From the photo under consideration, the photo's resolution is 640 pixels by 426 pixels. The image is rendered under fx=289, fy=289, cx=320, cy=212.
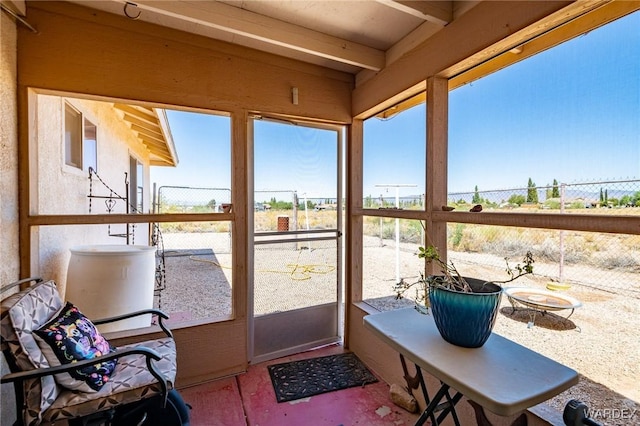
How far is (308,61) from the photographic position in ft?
8.01

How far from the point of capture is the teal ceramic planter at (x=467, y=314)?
3.66ft

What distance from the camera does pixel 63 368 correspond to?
1211 mm

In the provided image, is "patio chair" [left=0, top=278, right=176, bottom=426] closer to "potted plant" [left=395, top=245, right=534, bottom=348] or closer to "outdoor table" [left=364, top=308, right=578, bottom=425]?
"outdoor table" [left=364, top=308, right=578, bottom=425]

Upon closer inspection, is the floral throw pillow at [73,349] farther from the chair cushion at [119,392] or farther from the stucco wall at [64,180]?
the stucco wall at [64,180]

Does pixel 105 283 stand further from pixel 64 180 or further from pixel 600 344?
pixel 600 344

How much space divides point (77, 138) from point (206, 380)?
8.67 feet

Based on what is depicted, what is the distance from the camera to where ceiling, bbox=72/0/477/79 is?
1.67 m

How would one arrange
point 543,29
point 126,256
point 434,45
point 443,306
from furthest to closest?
1. point 126,256
2. point 434,45
3. point 543,29
4. point 443,306

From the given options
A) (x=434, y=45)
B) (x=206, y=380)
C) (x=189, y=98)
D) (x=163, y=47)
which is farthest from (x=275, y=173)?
(x=206, y=380)

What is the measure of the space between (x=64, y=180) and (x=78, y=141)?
0.66 metres

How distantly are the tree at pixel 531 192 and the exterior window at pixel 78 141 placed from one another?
11.4 feet

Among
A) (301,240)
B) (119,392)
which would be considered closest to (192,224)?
(301,240)

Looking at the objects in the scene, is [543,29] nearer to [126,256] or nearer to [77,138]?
[126,256]

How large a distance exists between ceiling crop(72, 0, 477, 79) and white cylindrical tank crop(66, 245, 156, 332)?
5.13ft
